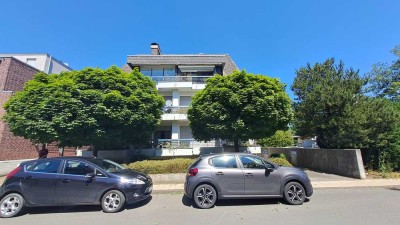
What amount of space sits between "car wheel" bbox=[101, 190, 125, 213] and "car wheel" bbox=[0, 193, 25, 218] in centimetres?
231

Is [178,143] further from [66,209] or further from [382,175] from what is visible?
[382,175]

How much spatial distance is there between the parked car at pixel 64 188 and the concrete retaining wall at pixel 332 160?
10.4 metres

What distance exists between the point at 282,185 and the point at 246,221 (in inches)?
80.0

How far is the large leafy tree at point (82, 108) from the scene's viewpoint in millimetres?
11789

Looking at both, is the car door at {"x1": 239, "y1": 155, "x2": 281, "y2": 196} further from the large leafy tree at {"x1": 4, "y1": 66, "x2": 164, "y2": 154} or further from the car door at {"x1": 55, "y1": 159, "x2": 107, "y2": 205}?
the large leafy tree at {"x1": 4, "y1": 66, "x2": 164, "y2": 154}

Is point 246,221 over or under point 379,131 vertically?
under

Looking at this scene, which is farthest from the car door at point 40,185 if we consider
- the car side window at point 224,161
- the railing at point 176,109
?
the railing at point 176,109

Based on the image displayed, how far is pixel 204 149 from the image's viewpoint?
17.6m

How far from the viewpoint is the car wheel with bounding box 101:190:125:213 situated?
6380 mm

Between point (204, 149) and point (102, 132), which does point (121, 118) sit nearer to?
point (102, 132)

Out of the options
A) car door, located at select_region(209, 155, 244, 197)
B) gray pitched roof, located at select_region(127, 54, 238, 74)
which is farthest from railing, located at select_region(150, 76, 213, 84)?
car door, located at select_region(209, 155, 244, 197)

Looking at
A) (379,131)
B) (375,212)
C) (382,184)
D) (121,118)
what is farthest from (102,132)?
(379,131)

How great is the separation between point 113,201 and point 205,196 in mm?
2693

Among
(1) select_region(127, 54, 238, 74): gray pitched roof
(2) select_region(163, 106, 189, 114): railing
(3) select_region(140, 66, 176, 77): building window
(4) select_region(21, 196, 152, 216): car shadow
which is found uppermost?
(1) select_region(127, 54, 238, 74): gray pitched roof
